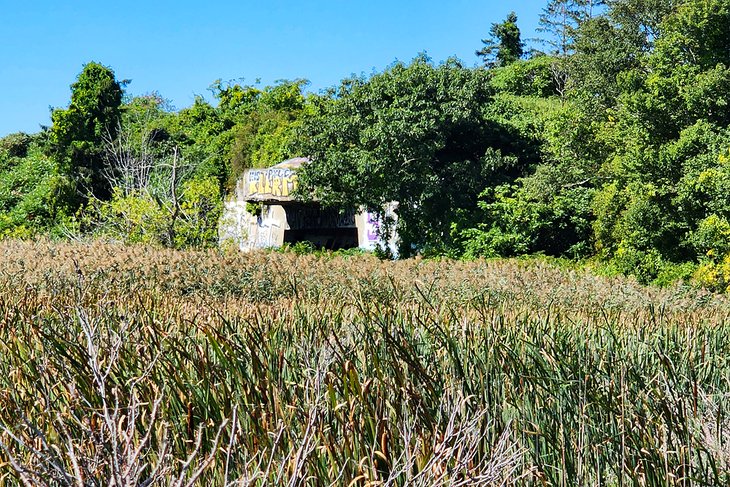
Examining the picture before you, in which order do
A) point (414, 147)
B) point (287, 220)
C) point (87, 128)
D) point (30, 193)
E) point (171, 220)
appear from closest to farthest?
1. point (414, 147)
2. point (171, 220)
3. point (287, 220)
4. point (87, 128)
5. point (30, 193)

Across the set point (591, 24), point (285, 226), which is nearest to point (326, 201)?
point (285, 226)

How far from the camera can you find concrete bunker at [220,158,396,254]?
22625mm

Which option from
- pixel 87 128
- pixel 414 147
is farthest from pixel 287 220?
pixel 87 128

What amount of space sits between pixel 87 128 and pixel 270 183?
9571mm

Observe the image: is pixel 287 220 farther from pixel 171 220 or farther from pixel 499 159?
pixel 499 159

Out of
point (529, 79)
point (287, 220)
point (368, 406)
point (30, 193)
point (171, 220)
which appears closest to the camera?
point (368, 406)

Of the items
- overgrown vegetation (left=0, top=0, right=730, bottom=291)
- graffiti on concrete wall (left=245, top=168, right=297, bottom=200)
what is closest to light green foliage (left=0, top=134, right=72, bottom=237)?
overgrown vegetation (left=0, top=0, right=730, bottom=291)

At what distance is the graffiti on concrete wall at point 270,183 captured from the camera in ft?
71.3

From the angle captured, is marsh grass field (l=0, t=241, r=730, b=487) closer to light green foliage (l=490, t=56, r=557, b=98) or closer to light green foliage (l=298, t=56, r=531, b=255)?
light green foliage (l=298, t=56, r=531, b=255)

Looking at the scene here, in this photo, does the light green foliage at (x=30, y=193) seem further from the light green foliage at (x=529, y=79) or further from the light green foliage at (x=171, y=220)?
the light green foliage at (x=529, y=79)

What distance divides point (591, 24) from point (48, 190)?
60.1 feet

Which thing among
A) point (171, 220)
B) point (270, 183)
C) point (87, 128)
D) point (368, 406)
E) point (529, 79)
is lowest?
point (368, 406)

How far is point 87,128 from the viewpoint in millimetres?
28594

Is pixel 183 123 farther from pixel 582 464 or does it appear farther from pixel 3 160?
pixel 582 464
